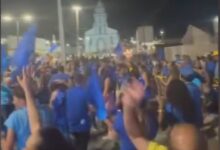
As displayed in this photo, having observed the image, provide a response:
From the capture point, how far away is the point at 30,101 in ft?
7.44

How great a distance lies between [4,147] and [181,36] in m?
1.03

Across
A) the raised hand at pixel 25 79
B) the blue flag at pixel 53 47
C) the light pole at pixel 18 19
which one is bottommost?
the raised hand at pixel 25 79

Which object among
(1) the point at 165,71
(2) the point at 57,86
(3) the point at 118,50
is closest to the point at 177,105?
(1) the point at 165,71

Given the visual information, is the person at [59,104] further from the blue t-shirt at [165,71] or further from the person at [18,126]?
the blue t-shirt at [165,71]

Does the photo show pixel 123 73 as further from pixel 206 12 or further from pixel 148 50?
pixel 206 12

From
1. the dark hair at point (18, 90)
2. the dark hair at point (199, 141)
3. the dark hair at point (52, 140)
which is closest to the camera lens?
the dark hair at point (199, 141)

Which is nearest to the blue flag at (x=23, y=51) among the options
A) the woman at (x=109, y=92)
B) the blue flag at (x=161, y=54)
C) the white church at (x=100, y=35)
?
the white church at (x=100, y=35)

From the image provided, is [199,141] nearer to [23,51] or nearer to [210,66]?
[210,66]

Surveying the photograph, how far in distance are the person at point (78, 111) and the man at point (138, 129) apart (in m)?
0.21

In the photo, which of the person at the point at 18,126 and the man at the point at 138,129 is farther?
the person at the point at 18,126

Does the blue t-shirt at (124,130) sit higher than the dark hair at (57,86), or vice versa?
the dark hair at (57,86)

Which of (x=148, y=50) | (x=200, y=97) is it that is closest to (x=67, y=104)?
(x=148, y=50)

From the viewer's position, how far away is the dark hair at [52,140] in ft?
7.16

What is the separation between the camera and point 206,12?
2234 mm
